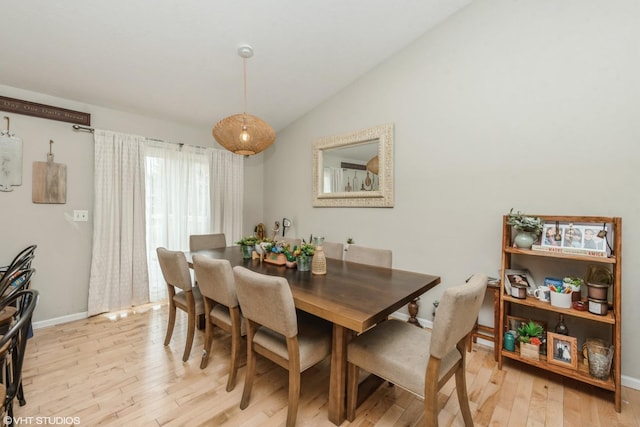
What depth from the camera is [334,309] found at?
1344mm

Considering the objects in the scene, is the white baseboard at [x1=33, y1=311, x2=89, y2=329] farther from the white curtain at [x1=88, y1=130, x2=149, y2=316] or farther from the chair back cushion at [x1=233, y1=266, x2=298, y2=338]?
the chair back cushion at [x1=233, y1=266, x2=298, y2=338]

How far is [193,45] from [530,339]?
352 centimetres

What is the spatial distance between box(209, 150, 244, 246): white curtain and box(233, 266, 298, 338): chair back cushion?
2.61 m

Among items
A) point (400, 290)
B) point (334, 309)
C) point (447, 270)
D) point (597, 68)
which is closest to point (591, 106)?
point (597, 68)

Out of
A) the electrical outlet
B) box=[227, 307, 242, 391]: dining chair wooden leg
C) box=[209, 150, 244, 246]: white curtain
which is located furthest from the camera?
box=[209, 150, 244, 246]: white curtain

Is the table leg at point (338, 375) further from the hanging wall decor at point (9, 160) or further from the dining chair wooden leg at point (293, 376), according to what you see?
the hanging wall decor at point (9, 160)

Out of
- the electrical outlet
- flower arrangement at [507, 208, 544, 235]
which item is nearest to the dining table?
flower arrangement at [507, 208, 544, 235]

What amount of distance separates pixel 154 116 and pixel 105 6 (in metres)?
1.53

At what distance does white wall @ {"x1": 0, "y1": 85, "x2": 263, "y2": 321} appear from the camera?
8.52ft

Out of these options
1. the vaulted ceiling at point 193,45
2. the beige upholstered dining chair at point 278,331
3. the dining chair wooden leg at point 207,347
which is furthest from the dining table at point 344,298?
the vaulted ceiling at point 193,45

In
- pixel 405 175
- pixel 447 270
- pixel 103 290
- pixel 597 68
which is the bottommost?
pixel 103 290

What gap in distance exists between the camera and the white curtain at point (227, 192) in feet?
12.8

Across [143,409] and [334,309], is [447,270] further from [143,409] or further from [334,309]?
[143,409]

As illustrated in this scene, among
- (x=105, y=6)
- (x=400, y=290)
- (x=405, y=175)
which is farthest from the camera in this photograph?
(x=405, y=175)
